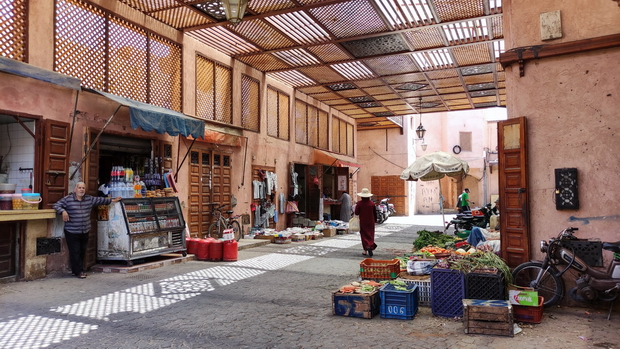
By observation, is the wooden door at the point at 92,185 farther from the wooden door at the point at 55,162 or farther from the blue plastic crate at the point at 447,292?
the blue plastic crate at the point at 447,292

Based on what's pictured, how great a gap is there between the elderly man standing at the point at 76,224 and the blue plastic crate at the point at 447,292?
624 centimetres

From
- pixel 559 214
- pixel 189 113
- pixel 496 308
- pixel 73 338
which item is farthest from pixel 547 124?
pixel 189 113

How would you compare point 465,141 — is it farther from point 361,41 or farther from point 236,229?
point 236,229

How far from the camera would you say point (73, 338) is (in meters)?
4.59

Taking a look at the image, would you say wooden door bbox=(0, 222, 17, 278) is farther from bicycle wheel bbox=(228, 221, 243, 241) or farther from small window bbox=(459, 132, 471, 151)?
small window bbox=(459, 132, 471, 151)

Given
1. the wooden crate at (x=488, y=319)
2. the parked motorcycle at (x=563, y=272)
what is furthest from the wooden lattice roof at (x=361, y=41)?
the wooden crate at (x=488, y=319)

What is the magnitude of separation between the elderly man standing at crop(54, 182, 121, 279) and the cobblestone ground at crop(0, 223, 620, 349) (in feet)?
1.01

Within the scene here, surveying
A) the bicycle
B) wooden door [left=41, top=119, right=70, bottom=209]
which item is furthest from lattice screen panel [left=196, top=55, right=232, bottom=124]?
wooden door [left=41, top=119, right=70, bottom=209]

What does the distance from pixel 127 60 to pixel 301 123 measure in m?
9.60

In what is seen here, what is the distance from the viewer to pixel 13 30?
7.39 m

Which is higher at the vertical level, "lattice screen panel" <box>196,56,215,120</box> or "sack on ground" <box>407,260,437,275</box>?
"lattice screen panel" <box>196,56,215,120</box>

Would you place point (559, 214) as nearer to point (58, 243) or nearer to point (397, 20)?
point (397, 20)

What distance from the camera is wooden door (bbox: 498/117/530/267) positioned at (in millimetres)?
6371

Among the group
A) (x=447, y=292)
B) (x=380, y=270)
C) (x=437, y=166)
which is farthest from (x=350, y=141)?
(x=447, y=292)
